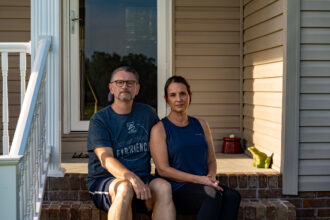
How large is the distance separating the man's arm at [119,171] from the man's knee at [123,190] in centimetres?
3

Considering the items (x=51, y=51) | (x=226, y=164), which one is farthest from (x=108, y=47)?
(x=226, y=164)

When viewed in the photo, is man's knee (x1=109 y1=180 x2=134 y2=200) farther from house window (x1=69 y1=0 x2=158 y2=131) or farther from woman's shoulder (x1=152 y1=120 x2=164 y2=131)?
house window (x1=69 y1=0 x2=158 y2=131)

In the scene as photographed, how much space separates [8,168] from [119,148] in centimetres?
92

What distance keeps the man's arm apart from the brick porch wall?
0.57 m

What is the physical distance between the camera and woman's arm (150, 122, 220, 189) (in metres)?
2.86

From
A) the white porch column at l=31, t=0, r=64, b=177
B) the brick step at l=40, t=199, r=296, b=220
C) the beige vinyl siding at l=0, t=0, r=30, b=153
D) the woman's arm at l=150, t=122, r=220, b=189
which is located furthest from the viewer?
the beige vinyl siding at l=0, t=0, r=30, b=153

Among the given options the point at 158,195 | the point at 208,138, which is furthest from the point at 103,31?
the point at 158,195

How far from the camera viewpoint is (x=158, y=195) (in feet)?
9.03

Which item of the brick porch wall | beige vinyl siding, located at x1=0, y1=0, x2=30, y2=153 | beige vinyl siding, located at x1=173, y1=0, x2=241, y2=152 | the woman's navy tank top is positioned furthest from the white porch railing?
beige vinyl siding, located at x1=173, y1=0, x2=241, y2=152

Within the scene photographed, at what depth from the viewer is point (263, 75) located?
392 centimetres

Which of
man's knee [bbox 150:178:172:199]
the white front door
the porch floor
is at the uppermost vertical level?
the white front door

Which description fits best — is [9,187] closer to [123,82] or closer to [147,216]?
[123,82]

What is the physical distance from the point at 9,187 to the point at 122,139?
934mm

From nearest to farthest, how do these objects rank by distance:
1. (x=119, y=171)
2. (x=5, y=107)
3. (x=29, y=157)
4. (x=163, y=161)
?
(x=29, y=157) < (x=119, y=171) < (x=163, y=161) < (x=5, y=107)
